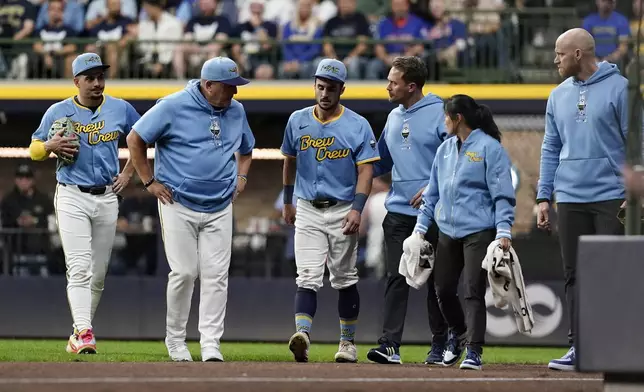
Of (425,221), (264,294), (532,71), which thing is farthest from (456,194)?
(532,71)

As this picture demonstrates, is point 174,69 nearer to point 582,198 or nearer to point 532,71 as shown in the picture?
point 532,71

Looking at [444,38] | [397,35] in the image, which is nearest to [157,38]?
[397,35]

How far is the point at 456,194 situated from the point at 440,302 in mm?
764

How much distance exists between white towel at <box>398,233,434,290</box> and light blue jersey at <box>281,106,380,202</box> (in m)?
0.88

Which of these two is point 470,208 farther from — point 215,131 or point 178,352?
point 178,352

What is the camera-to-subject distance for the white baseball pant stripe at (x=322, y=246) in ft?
33.6

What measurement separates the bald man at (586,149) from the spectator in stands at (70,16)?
9.98 metres

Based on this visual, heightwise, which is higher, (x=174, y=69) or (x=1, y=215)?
(x=174, y=69)

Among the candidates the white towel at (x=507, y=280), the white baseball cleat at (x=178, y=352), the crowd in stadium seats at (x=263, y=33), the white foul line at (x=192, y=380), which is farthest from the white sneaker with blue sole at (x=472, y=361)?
the crowd in stadium seats at (x=263, y=33)

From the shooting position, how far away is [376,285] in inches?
603

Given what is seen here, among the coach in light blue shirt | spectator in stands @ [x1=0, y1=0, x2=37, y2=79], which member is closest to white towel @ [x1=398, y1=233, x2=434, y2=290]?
the coach in light blue shirt

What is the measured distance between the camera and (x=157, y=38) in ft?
59.0

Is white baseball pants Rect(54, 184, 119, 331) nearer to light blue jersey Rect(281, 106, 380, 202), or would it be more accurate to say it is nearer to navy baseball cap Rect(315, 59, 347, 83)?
light blue jersey Rect(281, 106, 380, 202)

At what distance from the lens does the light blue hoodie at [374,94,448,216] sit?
10.3m
